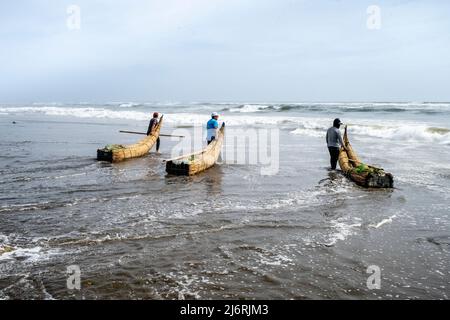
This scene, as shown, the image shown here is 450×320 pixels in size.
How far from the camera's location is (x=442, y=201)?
8.23m

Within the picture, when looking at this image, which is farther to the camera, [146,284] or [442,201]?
[442,201]

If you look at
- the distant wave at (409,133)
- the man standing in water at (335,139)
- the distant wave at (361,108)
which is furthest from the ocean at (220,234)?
the distant wave at (361,108)

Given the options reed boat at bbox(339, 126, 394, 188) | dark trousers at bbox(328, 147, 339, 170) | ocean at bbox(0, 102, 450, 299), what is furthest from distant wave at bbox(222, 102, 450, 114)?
ocean at bbox(0, 102, 450, 299)

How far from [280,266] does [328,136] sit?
7461 mm

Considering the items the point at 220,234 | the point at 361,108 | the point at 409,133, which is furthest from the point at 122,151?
the point at 361,108

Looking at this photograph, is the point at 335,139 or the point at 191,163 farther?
the point at 335,139

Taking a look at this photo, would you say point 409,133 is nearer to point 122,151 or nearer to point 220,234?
point 122,151

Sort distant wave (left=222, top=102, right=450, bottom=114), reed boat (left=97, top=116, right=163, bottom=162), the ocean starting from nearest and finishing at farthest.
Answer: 1. the ocean
2. reed boat (left=97, top=116, right=163, bottom=162)
3. distant wave (left=222, top=102, right=450, bottom=114)

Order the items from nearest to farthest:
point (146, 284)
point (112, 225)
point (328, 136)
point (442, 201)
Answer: point (146, 284) → point (112, 225) → point (442, 201) → point (328, 136)

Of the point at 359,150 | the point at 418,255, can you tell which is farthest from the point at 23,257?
the point at 359,150

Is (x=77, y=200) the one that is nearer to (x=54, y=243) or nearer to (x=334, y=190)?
(x=54, y=243)

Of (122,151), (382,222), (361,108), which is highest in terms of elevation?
(361,108)

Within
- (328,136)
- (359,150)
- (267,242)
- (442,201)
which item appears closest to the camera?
(267,242)

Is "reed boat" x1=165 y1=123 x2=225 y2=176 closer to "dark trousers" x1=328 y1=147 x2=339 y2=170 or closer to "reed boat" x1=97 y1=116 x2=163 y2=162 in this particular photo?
"reed boat" x1=97 y1=116 x2=163 y2=162
